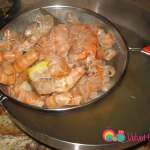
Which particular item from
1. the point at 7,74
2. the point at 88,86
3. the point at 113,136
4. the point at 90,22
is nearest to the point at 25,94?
→ the point at 7,74

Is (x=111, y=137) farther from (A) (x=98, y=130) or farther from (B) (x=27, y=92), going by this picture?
(B) (x=27, y=92)

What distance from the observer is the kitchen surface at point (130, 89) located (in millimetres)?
1060

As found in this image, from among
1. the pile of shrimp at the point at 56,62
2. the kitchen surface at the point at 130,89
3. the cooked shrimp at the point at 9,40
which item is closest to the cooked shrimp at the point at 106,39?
the pile of shrimp at the point at 56,62

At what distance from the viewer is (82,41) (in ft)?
3.86

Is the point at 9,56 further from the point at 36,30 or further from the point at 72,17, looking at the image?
the point at 72,17

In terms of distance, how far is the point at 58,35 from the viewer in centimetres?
118

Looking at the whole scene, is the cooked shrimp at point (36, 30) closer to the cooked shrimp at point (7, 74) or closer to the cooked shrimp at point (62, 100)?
the cooked shrimp at point (7, 74)

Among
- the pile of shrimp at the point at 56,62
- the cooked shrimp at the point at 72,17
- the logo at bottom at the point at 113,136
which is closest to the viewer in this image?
the logo at bottom at the point at 113,136

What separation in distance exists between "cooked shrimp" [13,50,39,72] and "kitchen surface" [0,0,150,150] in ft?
0.63

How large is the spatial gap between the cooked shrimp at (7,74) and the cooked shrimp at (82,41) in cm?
23

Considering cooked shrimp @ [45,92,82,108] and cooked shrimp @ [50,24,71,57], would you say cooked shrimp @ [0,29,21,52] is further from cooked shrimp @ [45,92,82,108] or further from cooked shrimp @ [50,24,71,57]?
cooked shrimp @ [45,92,82,108]

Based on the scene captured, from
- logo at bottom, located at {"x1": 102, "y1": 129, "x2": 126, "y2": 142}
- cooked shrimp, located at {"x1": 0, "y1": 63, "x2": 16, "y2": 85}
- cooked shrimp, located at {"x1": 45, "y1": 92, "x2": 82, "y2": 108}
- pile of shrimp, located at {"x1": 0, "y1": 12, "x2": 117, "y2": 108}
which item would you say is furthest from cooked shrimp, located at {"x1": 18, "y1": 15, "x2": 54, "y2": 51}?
logo at bottom, located at {"x1": 102, "y1": 129, "x2": 126, "y2": 142}

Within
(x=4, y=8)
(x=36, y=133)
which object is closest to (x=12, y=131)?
(x=36, y=133)

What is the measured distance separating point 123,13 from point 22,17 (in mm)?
522
